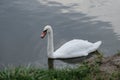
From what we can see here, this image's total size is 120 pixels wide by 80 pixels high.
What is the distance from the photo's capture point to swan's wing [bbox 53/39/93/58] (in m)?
11.2

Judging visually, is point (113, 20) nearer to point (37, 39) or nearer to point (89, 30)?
point (89, 30)

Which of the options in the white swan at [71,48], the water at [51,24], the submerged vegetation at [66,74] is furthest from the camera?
the white swan at [71,48]

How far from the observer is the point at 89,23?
12.6 m

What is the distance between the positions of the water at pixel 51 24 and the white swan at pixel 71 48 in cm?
23

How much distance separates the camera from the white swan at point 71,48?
1111 cm

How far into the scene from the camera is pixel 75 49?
11398 millimetres

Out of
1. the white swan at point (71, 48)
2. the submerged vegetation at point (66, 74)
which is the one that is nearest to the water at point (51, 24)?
the white swan at point (71, 48)

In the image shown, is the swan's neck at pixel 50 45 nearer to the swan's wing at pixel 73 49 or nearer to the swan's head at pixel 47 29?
the swan's head at pixel 47 29

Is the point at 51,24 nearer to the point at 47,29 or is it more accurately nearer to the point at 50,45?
the point at 47,29

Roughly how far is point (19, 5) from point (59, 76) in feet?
22.9

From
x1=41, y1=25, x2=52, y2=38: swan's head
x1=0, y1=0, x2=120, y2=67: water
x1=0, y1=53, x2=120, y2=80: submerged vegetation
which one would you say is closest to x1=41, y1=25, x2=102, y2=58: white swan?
x1=41, y1=25, x2=52, y2=38: swan's head

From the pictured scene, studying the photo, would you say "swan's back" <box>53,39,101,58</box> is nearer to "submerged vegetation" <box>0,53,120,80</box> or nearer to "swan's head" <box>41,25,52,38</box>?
"swan's head" <box>41,25,52,38</box>

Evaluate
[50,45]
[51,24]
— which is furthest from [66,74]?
[51,24]

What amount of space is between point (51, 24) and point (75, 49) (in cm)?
139
